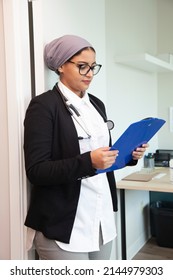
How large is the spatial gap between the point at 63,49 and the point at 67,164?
0.52 metres

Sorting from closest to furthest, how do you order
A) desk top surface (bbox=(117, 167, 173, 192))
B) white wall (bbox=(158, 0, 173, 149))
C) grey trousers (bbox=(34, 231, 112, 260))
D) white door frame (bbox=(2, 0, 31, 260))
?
grey trousers (bbox=(34, 231, 112, 260)), white door frame (bbox=(2, 0, 31, 260)), desk top surface (bbox=(117, 167, 173, 192)), white wall (bbox=(158, 0, 173, 149))

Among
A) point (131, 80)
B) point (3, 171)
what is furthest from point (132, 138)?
point (131, 80)

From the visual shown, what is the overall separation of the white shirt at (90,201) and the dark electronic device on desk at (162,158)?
190 centimetres

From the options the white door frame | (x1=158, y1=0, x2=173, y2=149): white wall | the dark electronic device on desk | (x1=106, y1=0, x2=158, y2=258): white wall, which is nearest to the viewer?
the white door frame

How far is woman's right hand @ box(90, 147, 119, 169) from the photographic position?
1.25 metres

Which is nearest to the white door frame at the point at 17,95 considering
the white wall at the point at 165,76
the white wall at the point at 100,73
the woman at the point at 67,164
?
the white wall at the point at 100,73

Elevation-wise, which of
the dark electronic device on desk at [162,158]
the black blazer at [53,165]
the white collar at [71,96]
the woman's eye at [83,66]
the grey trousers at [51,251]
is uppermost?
the woman's eye at [83,66]

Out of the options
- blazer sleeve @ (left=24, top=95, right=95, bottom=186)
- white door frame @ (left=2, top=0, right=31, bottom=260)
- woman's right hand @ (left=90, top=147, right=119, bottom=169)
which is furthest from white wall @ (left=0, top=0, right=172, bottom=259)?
woman's right hand @ (left=90, top=147, right=119, bottom=169)

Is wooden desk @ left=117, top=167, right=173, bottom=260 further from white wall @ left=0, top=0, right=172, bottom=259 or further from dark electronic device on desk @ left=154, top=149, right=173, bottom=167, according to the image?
dark electronic device on desk @ left=154, top=149, right=173, bottom=167

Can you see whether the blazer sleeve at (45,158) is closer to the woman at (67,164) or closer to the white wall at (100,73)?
the woman at (67,164)

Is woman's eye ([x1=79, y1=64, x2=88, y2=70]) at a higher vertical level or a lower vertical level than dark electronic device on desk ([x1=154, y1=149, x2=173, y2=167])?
higher

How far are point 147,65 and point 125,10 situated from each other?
0.51 m

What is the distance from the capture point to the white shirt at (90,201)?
1408mm
